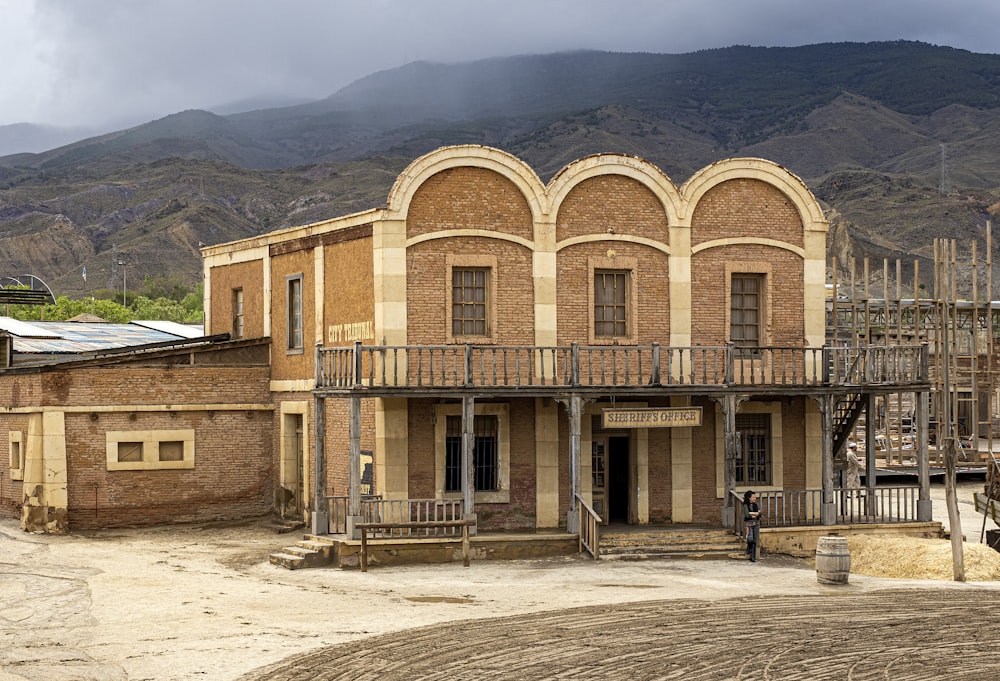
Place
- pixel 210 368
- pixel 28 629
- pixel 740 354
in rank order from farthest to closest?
pixel 210 368
pixel 740 354
pixel 28 629

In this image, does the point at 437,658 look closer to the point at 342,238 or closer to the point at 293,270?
the point at 342,238

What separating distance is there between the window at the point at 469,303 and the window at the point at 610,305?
2.48m

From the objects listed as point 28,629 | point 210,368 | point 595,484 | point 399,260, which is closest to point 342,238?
point 399,260

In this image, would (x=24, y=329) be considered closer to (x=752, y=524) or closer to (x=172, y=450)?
(x=172, y=450)

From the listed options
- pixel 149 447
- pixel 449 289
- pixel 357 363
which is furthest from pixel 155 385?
pixel 449 289

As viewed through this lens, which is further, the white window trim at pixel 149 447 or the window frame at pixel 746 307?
the white window trim at pixel 149 447

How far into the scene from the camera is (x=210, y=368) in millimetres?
32406

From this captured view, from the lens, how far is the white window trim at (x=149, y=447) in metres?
31.2

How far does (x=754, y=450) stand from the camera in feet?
101

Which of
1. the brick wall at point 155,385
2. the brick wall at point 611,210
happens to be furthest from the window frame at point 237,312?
the brick wall at point 611,210

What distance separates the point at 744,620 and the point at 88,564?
12.8 metres

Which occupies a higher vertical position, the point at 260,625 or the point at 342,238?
the point at 342,238

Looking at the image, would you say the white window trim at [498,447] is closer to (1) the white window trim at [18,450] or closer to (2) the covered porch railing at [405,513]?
(2) the covered porch railing at [405,513]

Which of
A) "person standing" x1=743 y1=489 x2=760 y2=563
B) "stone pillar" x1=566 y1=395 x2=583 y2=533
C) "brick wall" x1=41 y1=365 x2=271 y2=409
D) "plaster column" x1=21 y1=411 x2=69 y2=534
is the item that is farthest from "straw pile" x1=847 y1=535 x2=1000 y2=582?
"plaster column" x1=21 y1=411 x2=69 y2=534
